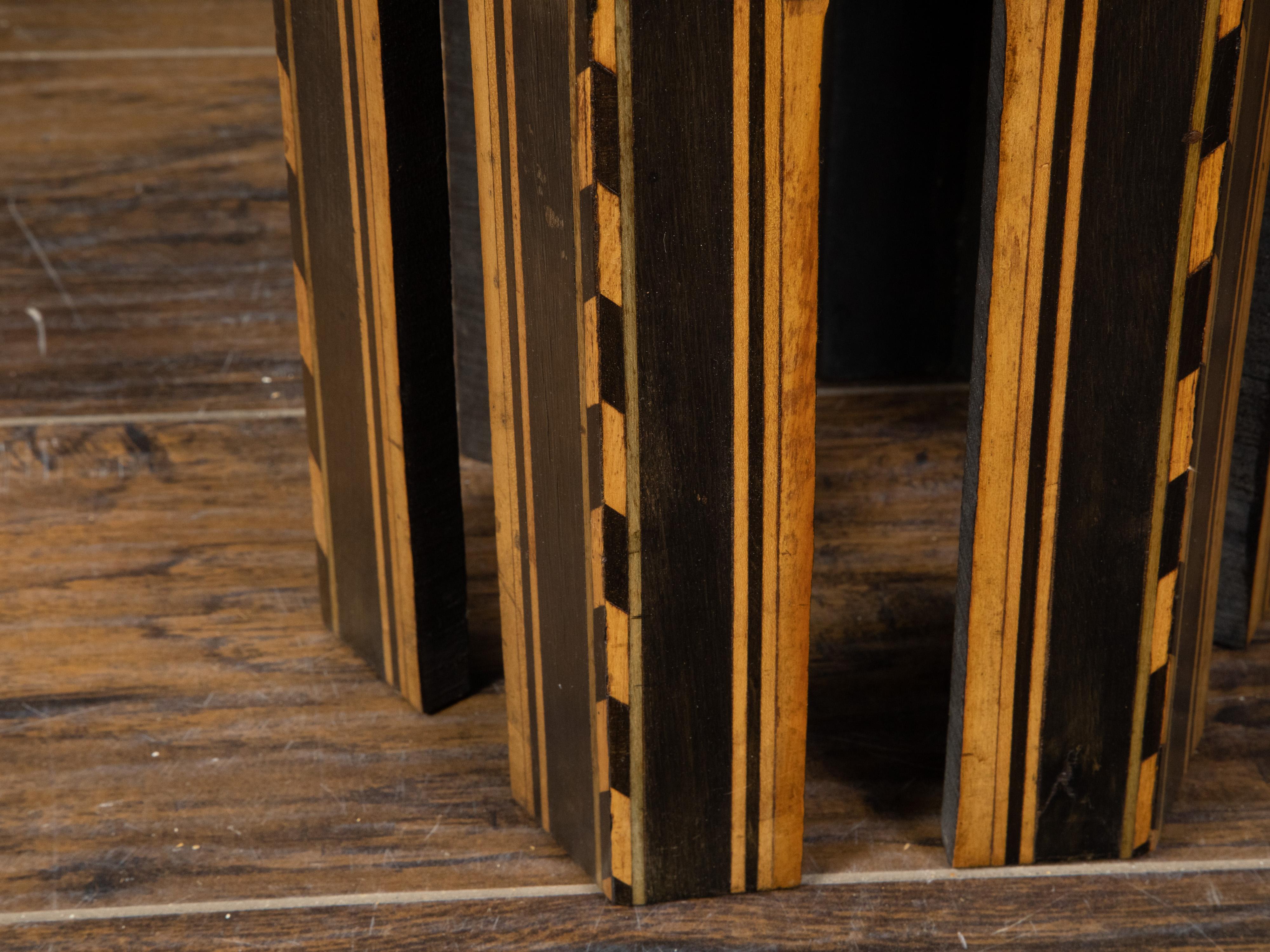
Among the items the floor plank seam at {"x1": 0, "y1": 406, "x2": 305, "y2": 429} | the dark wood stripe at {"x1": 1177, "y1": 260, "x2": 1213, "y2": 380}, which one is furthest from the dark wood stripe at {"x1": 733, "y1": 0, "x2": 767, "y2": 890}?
the floor plank seam at {"x1": 0, "y1": 406, "x2": 305, "y2": 429}

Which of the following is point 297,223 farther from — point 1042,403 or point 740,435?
point 1042,403

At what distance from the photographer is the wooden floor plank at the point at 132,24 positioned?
2.19 metres

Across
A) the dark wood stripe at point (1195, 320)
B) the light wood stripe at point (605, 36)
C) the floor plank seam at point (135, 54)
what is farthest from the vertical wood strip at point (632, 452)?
the floor plank seam at point (135, 54)

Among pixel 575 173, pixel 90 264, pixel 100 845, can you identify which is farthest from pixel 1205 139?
pixel 90 264

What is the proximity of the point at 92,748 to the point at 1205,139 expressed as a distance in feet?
2.40

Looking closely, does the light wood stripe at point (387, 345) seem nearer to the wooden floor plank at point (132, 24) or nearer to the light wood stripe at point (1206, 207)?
the light wood stripe at point (1206, 207)

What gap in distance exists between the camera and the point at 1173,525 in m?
0.76

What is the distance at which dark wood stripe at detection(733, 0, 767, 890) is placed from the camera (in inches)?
25.8

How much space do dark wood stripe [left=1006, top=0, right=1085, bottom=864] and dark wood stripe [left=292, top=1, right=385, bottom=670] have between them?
42cm

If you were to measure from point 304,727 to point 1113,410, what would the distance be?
0.54m

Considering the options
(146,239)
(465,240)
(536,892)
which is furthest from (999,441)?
(146,239)

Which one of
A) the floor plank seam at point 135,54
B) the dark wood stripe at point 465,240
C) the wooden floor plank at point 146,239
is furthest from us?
the floor plank seam at point 135,54

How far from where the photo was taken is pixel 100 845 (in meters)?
0.85

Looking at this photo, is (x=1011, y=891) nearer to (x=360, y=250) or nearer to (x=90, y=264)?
(x=360, y=250)
